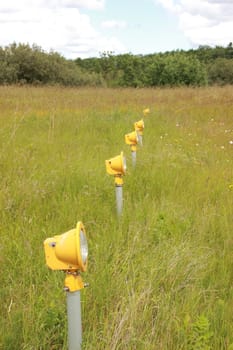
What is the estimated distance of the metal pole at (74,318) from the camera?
137cm

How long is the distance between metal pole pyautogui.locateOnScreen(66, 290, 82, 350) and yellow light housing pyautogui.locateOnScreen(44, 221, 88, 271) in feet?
0.36

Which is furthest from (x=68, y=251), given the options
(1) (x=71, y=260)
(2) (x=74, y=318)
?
(2) (x=74, y=318)

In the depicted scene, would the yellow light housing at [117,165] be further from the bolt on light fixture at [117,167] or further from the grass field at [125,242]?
the grass field at [125,242]

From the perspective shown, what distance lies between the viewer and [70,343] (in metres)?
1.45

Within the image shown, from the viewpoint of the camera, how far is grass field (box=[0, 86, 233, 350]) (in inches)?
69.2

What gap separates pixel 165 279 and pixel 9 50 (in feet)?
83.8

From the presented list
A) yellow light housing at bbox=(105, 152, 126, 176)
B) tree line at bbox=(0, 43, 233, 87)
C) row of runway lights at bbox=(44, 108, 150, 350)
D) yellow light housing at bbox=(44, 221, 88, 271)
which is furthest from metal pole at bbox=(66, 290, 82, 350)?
tree line at bbox=(0, 43, 233, 87)

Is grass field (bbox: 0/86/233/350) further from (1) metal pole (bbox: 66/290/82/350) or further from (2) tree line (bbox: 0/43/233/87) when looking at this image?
(2) tree line (bbox: 0/43/233/87)

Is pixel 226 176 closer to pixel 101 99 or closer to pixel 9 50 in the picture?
pixel 101 99

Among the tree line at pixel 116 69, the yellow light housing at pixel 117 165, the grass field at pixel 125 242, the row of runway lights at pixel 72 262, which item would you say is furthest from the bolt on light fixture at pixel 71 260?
the tree line at pixel 116 69

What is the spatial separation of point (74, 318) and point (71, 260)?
0.83 ft

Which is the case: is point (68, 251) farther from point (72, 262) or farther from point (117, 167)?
point (117, 167)

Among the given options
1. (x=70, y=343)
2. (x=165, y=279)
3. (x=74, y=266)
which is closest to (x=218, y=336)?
(x=165, y=279)

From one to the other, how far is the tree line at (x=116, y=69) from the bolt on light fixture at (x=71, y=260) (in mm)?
14403
